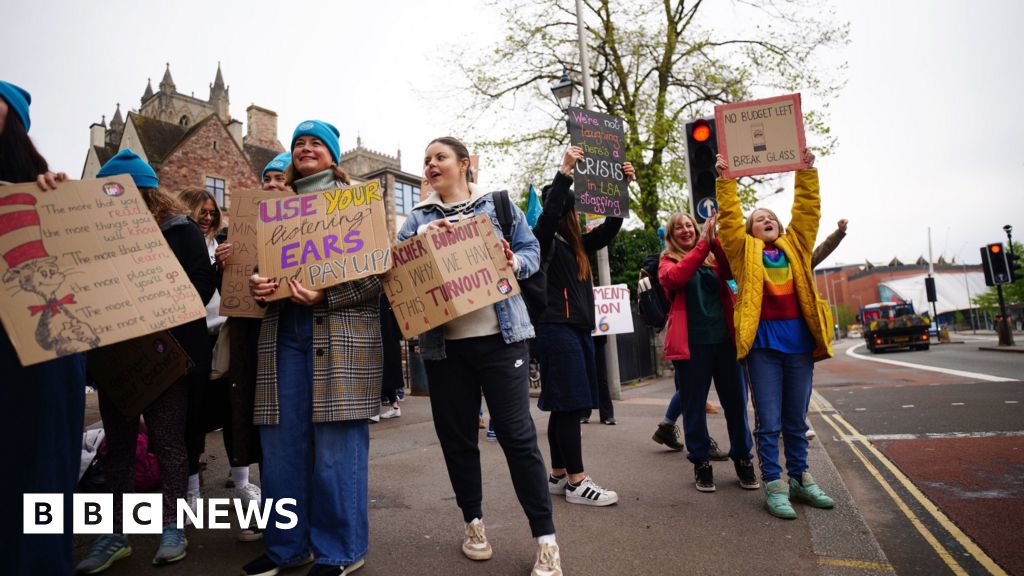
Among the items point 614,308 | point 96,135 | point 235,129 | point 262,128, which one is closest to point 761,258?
Result: point 614,308

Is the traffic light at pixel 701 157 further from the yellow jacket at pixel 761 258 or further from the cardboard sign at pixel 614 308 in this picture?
the cardboard sign at pixel 614 308

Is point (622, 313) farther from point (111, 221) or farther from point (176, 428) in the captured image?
point (111, 221)

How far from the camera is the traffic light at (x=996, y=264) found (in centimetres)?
2058

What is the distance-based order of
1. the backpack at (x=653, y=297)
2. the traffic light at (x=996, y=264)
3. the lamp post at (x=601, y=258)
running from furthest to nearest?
the traffic light at (x=996, y=264), the lamp post at (x=601, y=258), the backpack at (x=653, y=297)

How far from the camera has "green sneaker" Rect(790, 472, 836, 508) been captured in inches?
134

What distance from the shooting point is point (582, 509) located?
350cm

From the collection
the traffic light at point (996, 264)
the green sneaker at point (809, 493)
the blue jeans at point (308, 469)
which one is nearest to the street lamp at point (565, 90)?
the green sneaker at point (809, 493)

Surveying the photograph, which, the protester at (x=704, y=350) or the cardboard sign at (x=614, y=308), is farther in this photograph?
the cardboard sign at (x=614, y=308)

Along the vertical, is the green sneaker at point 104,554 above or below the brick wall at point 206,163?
below

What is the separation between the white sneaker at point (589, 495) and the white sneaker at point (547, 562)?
1067mm

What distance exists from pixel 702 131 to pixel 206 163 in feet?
85.6

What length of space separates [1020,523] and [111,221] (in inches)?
178

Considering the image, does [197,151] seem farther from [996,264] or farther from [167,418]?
[996,264]

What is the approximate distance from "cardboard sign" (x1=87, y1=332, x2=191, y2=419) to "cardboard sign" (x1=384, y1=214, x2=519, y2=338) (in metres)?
1.15
